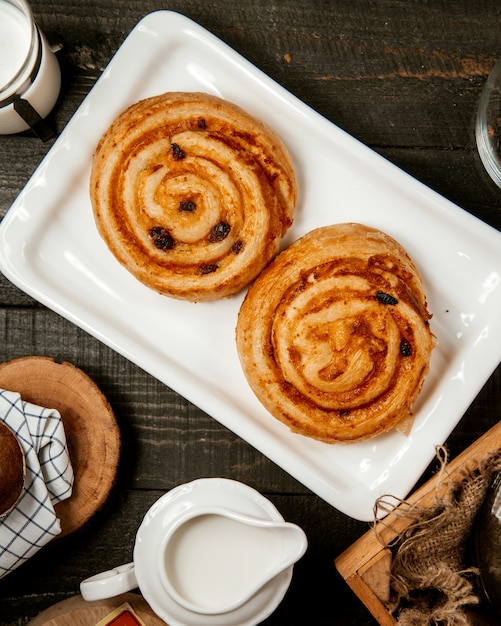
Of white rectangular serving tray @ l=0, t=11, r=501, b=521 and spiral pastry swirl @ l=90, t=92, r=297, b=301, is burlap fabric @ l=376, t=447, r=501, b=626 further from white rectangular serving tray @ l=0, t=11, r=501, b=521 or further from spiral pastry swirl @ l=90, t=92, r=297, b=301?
spiral pastry swirl @ l=90, t=92, r=297, b=301

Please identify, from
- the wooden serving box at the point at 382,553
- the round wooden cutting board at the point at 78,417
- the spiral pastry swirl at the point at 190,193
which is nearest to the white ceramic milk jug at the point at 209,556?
the wooden serving box at the point at 382,553

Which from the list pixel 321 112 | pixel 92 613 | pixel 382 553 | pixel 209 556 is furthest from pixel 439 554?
pixel 321 112

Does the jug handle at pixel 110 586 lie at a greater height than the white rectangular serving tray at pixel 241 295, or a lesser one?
lesser

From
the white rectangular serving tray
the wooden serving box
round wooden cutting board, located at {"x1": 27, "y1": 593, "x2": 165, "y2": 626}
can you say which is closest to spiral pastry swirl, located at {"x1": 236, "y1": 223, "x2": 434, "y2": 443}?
the white rectangular serving tray

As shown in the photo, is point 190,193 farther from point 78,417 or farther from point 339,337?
point 78,417

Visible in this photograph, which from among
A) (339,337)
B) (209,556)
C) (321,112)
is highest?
(321,112)

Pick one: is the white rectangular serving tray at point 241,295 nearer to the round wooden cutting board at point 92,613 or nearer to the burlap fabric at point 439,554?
the burlap fabric at point 439,554
